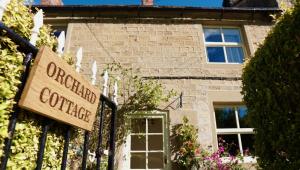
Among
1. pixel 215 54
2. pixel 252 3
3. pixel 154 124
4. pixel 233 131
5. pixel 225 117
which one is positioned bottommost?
pixel 233 131

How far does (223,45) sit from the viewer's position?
328 inches

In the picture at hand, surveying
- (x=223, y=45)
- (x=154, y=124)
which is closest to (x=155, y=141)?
(x=154, y=124)

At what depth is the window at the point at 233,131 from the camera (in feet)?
22.5

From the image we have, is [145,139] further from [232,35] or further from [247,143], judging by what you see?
[232,35]

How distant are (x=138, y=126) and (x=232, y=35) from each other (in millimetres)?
4055

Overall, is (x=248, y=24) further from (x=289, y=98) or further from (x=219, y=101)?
(x=289, y=98)

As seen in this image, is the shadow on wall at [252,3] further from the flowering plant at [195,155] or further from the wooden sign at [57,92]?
the wooden sign at [57,92]

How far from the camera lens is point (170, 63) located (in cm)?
773

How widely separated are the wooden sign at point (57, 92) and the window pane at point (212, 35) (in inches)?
255

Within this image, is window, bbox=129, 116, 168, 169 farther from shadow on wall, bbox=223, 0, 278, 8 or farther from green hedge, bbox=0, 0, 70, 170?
shadow on wall, bbox=223, 0, 278, 8

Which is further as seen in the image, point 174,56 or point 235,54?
point 235,54

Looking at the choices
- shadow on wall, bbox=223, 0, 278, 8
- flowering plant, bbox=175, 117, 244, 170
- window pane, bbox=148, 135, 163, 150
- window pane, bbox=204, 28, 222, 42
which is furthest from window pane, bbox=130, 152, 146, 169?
shadow on wall, bbox=223, 0, 278, 8

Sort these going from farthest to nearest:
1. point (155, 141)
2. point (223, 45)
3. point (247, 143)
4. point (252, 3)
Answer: point (252, 3)
point (223, 45)
point (155, 141)
point (247, 143)

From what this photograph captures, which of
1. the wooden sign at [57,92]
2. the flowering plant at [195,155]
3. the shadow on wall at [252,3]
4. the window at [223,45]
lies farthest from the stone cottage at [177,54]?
the wooden sign at [57,92]
